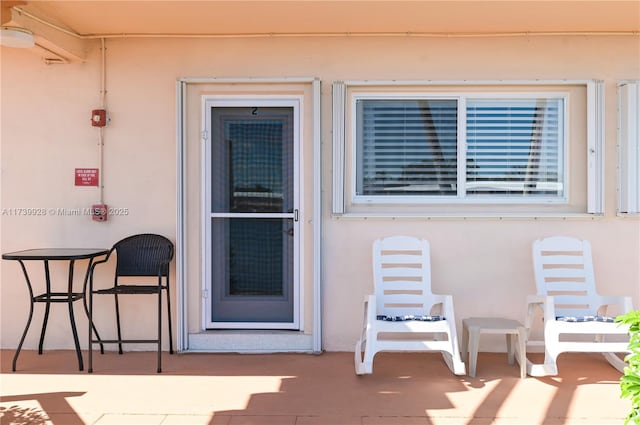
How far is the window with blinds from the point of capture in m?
5.43

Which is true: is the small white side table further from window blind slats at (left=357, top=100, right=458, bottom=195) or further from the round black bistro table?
the round black bistro table

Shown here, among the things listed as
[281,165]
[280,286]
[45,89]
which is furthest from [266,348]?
[45,89]

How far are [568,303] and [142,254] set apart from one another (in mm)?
3407

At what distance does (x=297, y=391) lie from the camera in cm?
427

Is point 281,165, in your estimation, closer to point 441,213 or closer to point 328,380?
point 441,213

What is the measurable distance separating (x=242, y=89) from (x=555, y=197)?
110 inches

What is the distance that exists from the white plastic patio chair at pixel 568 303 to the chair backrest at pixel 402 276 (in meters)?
0.81

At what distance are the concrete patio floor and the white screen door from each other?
46 centimetres

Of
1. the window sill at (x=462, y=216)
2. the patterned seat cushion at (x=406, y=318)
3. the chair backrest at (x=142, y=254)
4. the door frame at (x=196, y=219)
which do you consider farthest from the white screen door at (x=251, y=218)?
the patterned seat cushion at (x=406, y=318)

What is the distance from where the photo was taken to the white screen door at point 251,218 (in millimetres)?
5430

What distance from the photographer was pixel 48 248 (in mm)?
5430

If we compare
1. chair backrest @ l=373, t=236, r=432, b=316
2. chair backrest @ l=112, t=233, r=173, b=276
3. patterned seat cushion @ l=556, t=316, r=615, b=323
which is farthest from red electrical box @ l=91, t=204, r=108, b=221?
patterned seat cushion @ l=556, t=316, r=615, b=323

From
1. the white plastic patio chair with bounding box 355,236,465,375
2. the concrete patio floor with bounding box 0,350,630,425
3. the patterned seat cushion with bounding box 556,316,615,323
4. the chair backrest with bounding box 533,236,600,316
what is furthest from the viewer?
the chair backrest with bounding box 533,236,600,316

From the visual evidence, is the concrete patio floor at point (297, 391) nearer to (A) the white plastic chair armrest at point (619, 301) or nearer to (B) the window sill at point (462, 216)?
(A) the white plastic chair armrest at point (619, 301)
